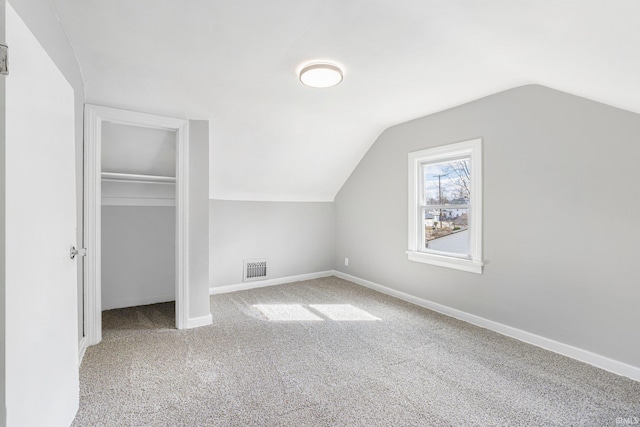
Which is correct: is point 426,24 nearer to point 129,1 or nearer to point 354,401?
point 129,1

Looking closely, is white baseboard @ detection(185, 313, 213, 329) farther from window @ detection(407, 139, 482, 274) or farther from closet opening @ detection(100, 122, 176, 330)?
window @ detection(407, 139, 482, 274)

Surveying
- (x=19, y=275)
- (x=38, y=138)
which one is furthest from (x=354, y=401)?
(x=38, y=138)

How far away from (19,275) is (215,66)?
1.84 meters

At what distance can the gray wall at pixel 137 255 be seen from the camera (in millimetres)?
3428

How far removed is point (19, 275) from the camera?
43.8 inches

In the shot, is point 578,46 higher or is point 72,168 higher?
point 578,46

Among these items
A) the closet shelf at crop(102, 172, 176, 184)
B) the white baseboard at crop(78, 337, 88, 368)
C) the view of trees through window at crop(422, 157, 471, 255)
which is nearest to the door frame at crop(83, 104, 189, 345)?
the white baseboard at crop(78, 337, 88, 368)

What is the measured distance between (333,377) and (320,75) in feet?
7.43

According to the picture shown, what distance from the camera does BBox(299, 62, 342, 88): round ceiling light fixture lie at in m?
2.34

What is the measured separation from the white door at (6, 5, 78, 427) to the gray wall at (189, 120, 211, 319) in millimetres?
1282

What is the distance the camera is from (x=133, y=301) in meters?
3.57

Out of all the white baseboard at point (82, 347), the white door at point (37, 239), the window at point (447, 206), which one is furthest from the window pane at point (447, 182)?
the white baseboard at point (82, 347)

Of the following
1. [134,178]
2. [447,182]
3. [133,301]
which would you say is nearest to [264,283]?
[133,301]

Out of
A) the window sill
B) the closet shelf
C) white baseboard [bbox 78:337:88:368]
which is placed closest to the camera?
white baseboard [bbox 78:337:88:368]
